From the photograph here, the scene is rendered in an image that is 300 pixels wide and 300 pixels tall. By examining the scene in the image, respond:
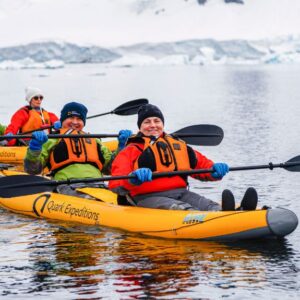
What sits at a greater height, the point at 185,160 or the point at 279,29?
the point at 279,29

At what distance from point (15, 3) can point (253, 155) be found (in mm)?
92102

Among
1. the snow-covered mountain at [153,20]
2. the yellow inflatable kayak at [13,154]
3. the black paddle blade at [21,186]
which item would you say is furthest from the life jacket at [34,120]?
the snow-covered mountain at [153,20]

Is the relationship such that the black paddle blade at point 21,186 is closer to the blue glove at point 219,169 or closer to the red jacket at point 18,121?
the blue glove at point 219,169

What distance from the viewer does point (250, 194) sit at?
7219 mm

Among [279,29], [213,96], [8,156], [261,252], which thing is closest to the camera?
[261,252]

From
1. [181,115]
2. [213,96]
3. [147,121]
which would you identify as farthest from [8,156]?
[213,96]

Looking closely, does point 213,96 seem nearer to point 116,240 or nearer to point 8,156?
point 8,156

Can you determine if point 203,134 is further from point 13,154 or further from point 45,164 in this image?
point 13,154

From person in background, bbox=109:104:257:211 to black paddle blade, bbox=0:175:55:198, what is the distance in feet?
2.27

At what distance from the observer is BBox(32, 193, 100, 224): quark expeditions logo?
824cm

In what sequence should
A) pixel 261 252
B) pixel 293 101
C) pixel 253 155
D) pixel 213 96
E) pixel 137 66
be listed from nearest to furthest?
1. pixel 261 252
2. pixel 253 155
3. pixel 293 101
4. pixel 213 96
5. pixel 137 66

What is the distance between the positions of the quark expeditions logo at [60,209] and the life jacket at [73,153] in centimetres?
34

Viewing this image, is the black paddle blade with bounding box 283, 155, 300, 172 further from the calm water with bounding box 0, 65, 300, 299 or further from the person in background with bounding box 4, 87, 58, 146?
the person in background with bounding box 4, 87, 58, 146

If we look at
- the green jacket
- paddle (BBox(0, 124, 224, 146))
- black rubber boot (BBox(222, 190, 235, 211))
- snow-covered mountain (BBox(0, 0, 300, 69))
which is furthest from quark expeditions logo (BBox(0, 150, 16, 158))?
snow-covered mountain (BBox(0, 0, 300, 69))
